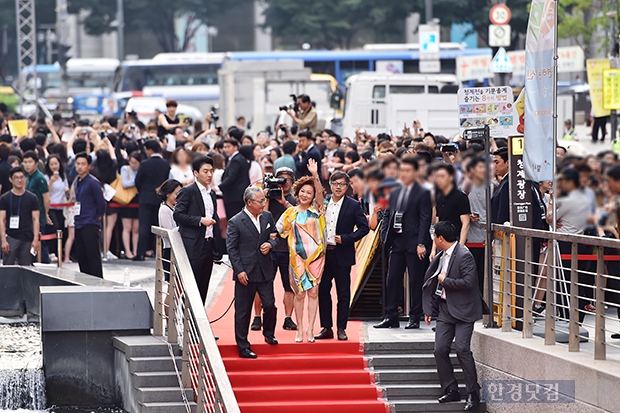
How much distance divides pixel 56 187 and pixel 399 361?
8249mm

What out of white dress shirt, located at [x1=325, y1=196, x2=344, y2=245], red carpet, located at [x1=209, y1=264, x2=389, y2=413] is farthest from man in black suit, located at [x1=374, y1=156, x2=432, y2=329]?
red carpet, located at [x1=209, y1=264, x2=389, y2=413]

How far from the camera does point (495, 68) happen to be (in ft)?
64.1

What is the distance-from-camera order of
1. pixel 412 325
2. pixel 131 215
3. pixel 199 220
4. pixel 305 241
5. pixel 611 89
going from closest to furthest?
pixel 305 241 → pixel 199 220 → pixel 412 325 → pixel 611 89 → pixel 131 215

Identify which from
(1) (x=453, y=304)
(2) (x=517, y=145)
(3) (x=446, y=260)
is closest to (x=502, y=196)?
(2) (x=517, y=145)

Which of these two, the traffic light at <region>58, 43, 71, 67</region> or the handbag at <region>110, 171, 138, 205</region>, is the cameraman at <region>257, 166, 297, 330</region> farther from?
the traffic light at <region>58, 43, 71, 67</region>

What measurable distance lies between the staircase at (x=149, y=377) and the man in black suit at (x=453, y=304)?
2.36m

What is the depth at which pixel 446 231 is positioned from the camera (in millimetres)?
9805

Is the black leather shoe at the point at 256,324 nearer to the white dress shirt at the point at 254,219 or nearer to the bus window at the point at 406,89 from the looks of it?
the white dress shirt at the point at 254,219

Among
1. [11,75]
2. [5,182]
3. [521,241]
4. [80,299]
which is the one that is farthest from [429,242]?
[11,75]

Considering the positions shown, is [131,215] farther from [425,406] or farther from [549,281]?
[549,281]

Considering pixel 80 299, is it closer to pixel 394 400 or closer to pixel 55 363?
pixel 55 363

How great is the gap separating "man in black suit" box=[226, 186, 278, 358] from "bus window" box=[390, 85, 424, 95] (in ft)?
59.6

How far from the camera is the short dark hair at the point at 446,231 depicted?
386 inches

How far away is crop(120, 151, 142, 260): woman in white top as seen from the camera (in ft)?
56.9
